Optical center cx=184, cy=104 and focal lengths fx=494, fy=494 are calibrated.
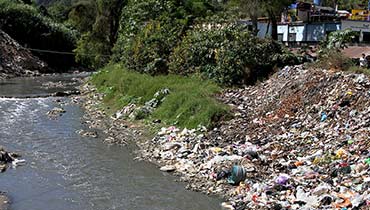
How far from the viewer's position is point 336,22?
26.6m

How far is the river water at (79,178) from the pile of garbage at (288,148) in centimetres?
58

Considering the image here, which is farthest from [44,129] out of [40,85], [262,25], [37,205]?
[262,25]

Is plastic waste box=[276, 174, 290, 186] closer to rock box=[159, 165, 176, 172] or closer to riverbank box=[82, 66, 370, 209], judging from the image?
riverbank box=[82, 66, 370, 209]

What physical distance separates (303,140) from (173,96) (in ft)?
20.3

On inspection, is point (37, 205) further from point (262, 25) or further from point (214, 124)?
point (262, 25)

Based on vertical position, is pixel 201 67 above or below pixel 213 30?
below

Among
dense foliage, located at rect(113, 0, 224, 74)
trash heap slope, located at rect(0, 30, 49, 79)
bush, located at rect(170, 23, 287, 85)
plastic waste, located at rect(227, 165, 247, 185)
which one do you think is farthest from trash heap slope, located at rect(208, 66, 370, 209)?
trash heap slope, located at rect(0, 30, 49, 79)

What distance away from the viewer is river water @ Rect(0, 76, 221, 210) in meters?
8.89

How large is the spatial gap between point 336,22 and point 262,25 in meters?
8.96

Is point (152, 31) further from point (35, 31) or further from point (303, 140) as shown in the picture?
point (35, 31)

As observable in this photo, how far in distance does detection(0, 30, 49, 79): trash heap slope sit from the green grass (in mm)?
17383

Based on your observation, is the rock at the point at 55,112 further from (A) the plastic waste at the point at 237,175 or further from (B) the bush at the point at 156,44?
(A) the plastic waste at the point at 237,175

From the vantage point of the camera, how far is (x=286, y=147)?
10484 millimetres

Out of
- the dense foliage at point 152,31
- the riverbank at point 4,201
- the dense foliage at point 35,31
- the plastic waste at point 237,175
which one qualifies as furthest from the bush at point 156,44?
the dense foliage at point 35,31
